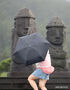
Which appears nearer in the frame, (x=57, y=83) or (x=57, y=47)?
(x=57, y=83)

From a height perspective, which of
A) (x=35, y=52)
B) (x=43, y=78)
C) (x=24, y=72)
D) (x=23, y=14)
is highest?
(x=23, y=14)


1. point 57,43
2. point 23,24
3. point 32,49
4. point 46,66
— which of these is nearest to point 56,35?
point 57,43

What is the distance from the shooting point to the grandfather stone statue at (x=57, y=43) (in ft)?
45.0

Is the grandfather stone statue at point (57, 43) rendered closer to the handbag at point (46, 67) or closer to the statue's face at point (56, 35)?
the statue's face at point (56, 35)

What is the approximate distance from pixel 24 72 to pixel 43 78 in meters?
5.06

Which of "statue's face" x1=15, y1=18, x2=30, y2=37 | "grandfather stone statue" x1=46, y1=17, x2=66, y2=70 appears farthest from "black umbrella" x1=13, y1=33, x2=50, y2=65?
"grandfather stone statue" x1=46, y1=17, x2=66, y2=70

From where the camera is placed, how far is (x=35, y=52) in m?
6.23

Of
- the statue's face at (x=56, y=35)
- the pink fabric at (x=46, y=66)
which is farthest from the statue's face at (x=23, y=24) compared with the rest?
the pink fabric at (x=46, y=66)

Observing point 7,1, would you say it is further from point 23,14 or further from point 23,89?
point 23,89

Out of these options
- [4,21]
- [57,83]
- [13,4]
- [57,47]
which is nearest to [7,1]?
[13,4]

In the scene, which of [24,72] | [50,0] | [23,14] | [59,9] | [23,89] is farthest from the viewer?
[50,0]

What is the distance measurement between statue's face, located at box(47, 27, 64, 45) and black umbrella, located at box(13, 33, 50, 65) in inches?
295

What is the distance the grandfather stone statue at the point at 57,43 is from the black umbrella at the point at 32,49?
290 inches

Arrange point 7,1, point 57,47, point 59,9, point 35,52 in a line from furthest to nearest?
point 59,9 → point 7,1 → point 57,47 → point 35,52
